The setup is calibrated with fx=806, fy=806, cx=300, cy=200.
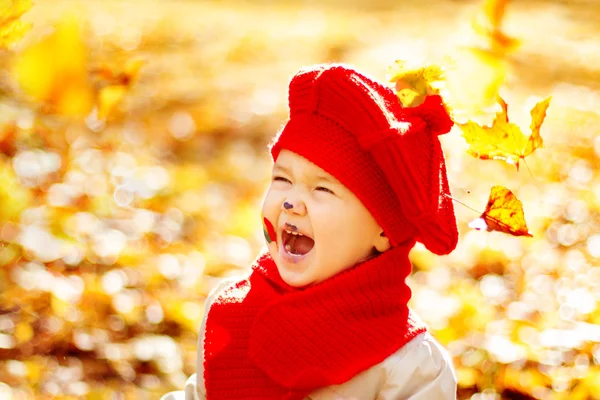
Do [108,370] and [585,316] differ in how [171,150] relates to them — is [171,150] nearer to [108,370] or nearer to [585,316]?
[108,370]

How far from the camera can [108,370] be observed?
2654 mm

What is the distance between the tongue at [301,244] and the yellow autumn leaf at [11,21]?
0.89 metres

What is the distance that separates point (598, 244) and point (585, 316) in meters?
0.82

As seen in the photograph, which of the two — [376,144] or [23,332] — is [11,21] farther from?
[23,332]

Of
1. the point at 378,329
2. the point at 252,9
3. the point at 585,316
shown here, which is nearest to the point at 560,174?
the point at 585,316

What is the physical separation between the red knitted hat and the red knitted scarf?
0.10 metres

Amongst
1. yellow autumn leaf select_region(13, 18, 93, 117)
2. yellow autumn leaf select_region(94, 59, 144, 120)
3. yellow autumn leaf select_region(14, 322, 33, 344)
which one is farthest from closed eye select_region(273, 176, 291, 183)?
yellow autumn leaf select_region(13, 18, 93, 117)

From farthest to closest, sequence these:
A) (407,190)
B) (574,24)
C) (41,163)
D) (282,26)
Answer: (574,24), (282,26), (41,163), (407,190)

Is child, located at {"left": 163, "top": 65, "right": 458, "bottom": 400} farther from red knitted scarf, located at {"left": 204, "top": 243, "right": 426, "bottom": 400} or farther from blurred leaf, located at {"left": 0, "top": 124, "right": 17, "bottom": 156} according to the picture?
blurred leaf, located at {"left": 0, "top": 124, "right": 17, "bottom": 156}

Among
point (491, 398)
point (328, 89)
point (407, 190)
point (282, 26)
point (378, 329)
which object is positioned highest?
point (328, 89)

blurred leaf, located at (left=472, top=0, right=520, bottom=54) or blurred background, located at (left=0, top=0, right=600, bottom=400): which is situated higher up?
blurred leaf, located at (left=472, top=0, right=520, bottom=54)

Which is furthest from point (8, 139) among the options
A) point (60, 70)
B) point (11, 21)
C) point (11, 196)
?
point (11, 21)

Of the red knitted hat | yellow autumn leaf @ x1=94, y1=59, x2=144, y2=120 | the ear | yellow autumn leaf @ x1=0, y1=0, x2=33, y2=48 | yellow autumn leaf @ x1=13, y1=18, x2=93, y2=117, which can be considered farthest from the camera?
yellow autumn leaf @ x1=94, y1=59, x2=144, y2=120

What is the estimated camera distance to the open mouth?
1.69 meters
